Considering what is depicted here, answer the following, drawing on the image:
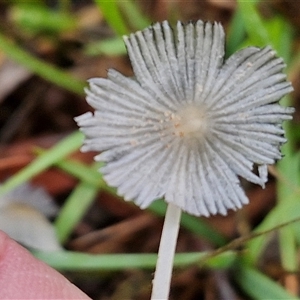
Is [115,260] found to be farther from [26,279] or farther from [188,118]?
[188,118]

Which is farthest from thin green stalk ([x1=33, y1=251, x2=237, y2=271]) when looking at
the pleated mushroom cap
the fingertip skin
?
the pleated mushroom cap

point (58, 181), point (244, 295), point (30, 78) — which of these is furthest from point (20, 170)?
point (244, 295)

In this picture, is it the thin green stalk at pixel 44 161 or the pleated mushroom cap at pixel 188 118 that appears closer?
the pleated mushroom cap at pixel 188 118

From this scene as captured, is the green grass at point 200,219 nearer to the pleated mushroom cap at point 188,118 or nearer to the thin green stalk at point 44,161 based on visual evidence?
the thin green stalk at point 44,161

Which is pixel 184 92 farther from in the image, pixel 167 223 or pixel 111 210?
pixel 111 210

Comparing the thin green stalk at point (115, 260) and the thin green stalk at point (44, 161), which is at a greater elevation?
the thin green stalk at point (44, 161)

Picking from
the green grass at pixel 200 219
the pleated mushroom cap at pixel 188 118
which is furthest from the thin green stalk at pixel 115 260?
the pleated mushroom cap at pixel 188 118
